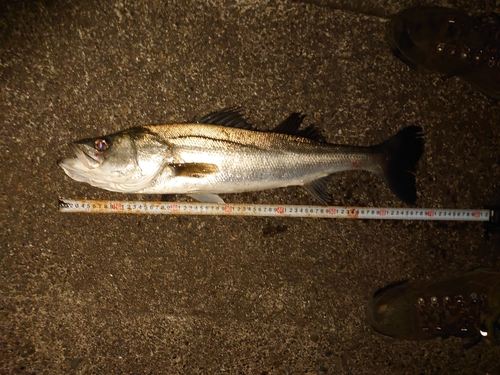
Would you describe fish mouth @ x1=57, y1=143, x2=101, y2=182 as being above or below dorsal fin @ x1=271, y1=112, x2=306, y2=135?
above

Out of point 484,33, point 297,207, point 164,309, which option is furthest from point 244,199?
point 484,33

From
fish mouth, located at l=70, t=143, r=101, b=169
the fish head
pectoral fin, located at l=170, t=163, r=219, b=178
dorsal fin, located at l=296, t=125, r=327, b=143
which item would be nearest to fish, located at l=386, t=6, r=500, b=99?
dorsal fin, located at l=296, t=125, r=327, b=143

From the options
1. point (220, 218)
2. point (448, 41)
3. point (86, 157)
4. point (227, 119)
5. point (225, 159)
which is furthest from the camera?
point (220, 218)

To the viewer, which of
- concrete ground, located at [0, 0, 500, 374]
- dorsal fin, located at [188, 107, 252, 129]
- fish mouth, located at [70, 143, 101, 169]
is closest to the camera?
fish mouth, located at [70, 143, 101, 169]

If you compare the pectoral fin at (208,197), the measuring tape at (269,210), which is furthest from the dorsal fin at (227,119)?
the measuring tape at (269,210)

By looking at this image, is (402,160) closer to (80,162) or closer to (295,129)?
(295,129)

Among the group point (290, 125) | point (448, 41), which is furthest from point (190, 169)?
point (448, 41)

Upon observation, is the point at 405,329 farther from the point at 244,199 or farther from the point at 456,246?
the point at 244,199

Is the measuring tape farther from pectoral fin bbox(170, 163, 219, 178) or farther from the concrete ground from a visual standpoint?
pectoral fin bbox(170, 163, 219, 178)
